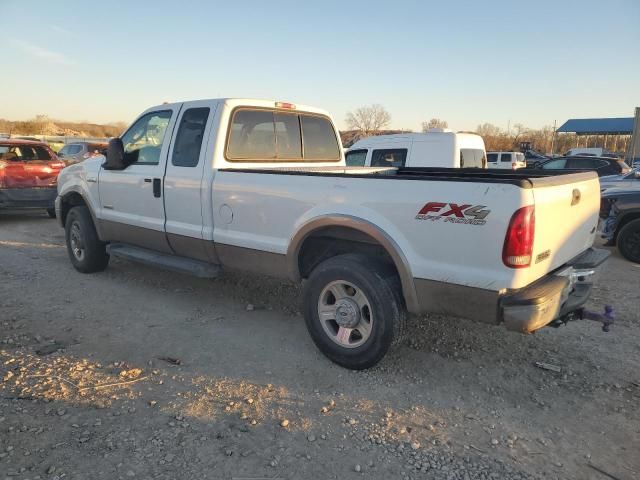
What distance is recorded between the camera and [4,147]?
1016 centimetres

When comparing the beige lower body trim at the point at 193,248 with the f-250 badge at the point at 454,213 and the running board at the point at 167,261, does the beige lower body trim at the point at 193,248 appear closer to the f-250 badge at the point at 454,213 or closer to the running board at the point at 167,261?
the running board at the point at 167,261

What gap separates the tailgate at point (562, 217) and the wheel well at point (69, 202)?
5.54 m

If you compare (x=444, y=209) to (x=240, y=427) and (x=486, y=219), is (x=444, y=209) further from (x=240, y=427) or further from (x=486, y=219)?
(x=240, y=427)

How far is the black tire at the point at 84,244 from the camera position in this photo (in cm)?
602

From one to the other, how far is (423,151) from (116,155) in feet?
20.0

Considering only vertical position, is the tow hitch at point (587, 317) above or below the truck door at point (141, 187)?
below

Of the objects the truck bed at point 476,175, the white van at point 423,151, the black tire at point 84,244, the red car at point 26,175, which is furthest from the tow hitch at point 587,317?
the red car at point 26,175

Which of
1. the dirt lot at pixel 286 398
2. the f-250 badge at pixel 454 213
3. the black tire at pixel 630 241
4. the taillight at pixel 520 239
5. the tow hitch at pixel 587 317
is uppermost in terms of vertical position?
the f-250 badge at pixel 454 213

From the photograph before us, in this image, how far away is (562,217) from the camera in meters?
3.18

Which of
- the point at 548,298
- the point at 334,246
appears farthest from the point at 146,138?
the point at 548,298

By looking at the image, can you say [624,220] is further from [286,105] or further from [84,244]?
[84,244]

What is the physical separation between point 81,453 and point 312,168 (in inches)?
140

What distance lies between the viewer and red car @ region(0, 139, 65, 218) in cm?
972

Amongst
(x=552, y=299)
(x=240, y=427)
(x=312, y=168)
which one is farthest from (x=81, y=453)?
(x=312, y=168)
